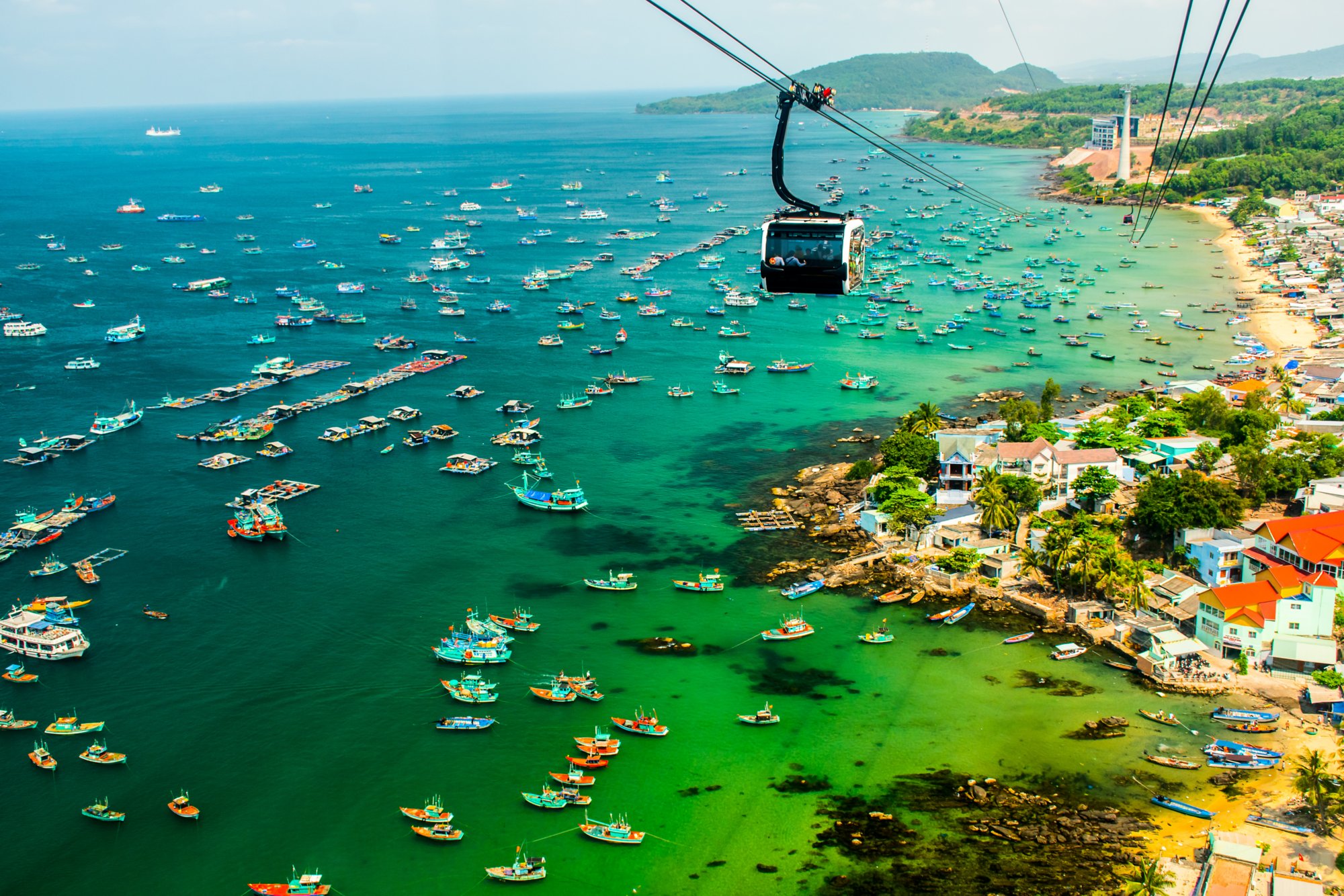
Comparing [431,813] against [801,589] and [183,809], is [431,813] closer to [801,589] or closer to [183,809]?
[183,809]

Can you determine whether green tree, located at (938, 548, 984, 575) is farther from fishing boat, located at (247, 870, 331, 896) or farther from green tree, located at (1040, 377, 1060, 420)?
fishing boat, located at (247, 870, 331, 896)

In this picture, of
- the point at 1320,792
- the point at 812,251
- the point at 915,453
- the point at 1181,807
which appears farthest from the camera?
the point at 915,453

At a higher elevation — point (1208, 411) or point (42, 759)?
point (1208, 411)

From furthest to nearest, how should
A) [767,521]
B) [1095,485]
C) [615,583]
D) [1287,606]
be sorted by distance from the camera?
[767,521]
[1095,485]
[615,583]
[1287,606]

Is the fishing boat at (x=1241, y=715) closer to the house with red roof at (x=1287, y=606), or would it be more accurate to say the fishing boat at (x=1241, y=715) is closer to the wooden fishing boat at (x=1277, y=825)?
the house with red roof at (x=1287, y=606)

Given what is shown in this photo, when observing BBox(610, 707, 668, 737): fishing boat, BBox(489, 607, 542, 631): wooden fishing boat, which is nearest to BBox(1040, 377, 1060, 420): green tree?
BBox(489, 607, 542, 631): wooden fishing boat

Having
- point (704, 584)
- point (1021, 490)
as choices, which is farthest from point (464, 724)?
point (1021, 490)

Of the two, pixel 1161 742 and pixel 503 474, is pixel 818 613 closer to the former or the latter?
pixel 1161 742
